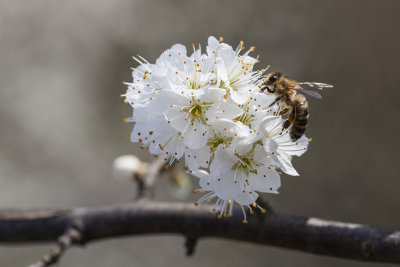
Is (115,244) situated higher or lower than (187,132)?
lower

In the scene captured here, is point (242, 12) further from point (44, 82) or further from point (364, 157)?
point (44, 82)

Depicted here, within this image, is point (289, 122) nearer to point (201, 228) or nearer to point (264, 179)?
point (264, 179)

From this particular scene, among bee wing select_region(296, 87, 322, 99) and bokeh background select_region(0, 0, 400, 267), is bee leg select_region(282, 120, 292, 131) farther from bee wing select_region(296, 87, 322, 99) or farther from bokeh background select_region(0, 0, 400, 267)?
bokeh background select_region(0, 0, 400, 267)

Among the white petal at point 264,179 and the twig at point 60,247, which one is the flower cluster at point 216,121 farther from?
the twig at point 60,247

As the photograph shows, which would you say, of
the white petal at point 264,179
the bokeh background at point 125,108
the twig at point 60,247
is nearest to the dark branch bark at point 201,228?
the twig at point 60,247

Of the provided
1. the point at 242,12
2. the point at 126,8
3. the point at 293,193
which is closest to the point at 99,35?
the point at 126,8
